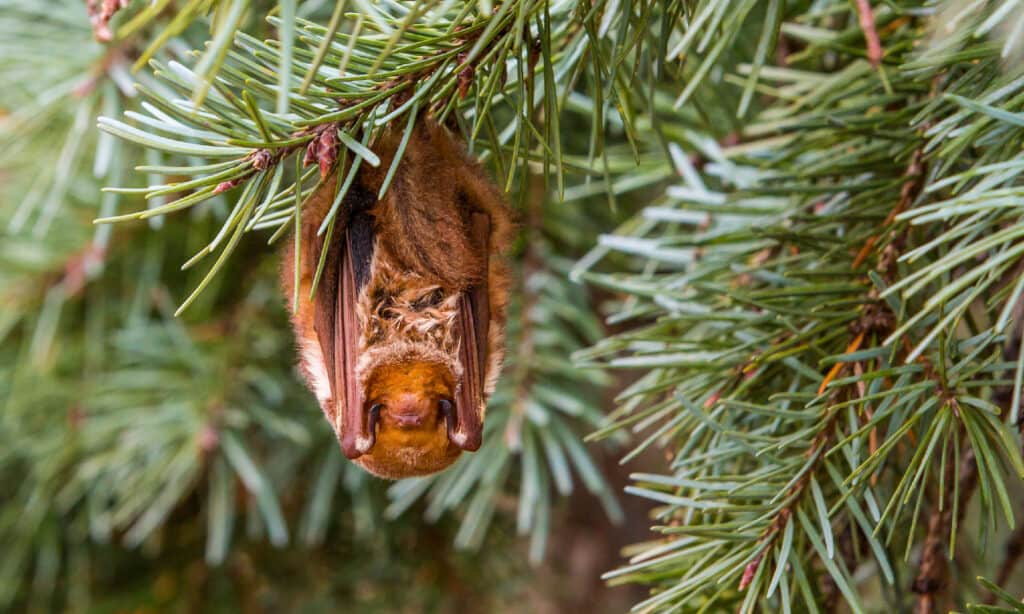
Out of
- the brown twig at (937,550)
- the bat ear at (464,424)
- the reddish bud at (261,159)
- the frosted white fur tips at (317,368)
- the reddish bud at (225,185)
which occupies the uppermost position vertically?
the reddish bud at (261,159)

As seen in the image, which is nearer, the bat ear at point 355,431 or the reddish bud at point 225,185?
the reddish bud at point 225,185

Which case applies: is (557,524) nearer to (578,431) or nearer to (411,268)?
(578,431)

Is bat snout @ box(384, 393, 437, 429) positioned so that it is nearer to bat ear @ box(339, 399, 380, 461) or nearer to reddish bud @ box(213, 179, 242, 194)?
→ bat ear @ box(339, 399, 380, 461)

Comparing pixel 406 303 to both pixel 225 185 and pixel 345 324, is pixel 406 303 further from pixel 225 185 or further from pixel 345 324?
pixel 225 185

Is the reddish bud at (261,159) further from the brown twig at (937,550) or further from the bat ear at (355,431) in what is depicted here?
the brown twig at (937,550)

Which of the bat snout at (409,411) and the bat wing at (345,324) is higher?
the bat wing at (345,324)

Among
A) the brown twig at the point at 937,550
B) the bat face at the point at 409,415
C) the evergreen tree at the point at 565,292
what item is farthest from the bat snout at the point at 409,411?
the brown twig at the point at 937,550
